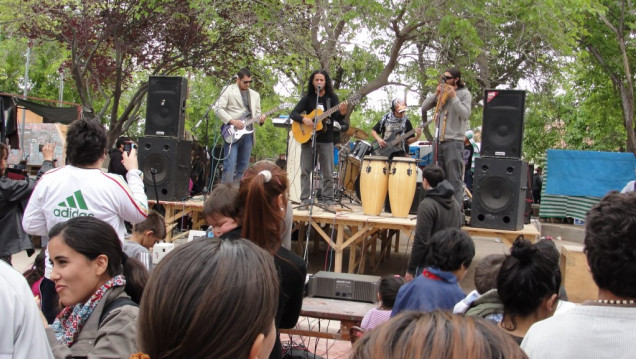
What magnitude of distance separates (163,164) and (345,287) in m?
4.48

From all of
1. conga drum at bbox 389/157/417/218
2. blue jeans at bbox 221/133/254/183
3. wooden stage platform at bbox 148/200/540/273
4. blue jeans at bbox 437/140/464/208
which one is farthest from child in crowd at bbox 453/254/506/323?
blue jeans at bbox 221/133/254/183

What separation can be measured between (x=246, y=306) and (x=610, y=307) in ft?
3.82

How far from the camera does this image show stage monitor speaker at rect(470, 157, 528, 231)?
26.3ft

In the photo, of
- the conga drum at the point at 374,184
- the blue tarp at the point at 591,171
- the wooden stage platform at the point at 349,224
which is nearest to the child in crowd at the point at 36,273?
the wooden stage platform at the point at 349,224

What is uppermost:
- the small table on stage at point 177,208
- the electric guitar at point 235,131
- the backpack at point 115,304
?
the electric guitar at point 235,131

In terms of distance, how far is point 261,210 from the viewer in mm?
2875

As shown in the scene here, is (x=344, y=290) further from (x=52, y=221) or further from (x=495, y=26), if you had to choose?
(x=495, y=26)

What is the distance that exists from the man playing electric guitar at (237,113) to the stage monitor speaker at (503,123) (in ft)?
9.86

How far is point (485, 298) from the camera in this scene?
10.0ft

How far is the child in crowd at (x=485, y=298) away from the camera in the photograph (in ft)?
9.77

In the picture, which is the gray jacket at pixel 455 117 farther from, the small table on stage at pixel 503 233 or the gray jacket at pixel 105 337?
the gray jacket at pixel 105 337

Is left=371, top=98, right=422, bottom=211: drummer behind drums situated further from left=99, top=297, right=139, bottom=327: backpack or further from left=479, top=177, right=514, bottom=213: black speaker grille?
left=99, top=297, right=139, bottom=327: backpack

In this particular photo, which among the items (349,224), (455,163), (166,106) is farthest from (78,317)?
(166,106)

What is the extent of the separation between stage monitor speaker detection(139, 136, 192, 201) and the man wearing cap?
300 centimetres
